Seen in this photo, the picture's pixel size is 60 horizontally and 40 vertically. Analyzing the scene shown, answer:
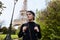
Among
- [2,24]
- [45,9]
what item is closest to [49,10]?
[45,9]

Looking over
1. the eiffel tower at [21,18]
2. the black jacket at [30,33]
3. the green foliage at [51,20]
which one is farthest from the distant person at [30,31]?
the green foliage at [51,20]

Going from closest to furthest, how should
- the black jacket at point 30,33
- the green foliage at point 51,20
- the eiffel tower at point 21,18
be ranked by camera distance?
1. the black jacket at point 30,33
2. the eiffel tower at point 21,18
3. the green foliage at point 51,20

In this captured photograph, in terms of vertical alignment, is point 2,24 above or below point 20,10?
below

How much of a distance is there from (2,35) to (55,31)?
1095 millimetres

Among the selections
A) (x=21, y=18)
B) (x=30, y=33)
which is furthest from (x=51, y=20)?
(x=30, y=33)

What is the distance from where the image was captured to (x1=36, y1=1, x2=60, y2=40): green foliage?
4195 millimetres

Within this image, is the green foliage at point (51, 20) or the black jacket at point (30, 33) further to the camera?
the green foliage at point (51, 20)

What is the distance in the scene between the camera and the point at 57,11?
426 cm

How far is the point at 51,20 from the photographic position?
14.1ft

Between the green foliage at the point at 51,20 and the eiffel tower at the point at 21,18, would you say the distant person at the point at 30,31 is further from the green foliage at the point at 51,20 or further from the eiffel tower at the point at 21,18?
the green foliage at the point at 51,20

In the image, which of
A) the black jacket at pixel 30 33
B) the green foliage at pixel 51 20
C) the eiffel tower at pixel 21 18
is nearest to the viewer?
the black jacket at pixel 30 33

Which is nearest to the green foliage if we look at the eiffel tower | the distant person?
the eiffel tower

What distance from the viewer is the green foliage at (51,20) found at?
4195mm

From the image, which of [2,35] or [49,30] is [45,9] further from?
[2,35]
